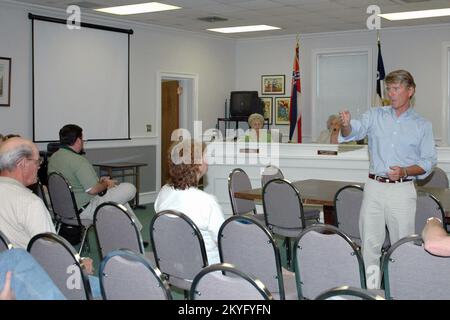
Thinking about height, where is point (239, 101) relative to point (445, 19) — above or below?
below

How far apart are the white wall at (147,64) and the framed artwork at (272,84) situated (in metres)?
0.69

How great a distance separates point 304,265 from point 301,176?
161 inches

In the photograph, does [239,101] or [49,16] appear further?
[239,101]

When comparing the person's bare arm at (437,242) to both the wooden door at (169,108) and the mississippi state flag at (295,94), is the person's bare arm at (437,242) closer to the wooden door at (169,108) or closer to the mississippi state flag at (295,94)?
the mississippi state flag at (295,94)

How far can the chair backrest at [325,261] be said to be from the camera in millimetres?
2691

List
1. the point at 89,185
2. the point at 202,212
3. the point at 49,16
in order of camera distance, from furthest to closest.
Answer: the point at 49,16, the point at 89,185, the point at 202,212

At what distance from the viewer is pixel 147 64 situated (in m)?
9.58

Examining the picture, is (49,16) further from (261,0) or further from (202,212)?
(202,212)

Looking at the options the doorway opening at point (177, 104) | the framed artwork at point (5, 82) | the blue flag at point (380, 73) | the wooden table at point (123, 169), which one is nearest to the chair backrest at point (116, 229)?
the framed artwork at point (5, 82)

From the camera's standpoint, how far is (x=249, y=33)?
417 inches

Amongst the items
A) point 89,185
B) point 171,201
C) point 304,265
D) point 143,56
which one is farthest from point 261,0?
point 304,265

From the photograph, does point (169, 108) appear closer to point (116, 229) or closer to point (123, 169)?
point (123, 169)

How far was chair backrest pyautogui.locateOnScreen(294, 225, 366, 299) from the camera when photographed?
269 cm

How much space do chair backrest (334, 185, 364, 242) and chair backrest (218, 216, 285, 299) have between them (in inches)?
58.6
